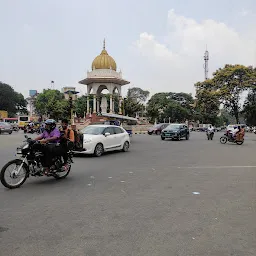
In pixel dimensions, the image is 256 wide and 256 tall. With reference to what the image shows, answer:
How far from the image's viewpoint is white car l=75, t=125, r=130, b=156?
1172 centimetres

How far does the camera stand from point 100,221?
13.1 feet

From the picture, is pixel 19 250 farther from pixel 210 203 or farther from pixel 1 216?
pixel 210 203

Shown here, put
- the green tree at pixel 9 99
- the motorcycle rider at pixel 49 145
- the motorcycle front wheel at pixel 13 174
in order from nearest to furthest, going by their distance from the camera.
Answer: the motorcycle front wheel at pixel 13 174
the motorcycle rider at pixel 49 145
the green tree at pixel 9 99

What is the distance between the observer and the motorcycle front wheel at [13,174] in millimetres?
5961

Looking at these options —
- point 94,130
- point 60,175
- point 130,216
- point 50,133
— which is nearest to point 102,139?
point 94,130

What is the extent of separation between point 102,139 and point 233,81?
3540 centimetres

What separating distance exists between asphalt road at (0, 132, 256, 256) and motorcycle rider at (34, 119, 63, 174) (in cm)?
52

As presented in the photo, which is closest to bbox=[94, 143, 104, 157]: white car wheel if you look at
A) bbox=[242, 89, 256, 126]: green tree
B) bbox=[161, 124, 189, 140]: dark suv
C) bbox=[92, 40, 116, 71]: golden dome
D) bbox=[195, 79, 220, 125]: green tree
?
bbox=[161, 124, 189, 140]: dark suv

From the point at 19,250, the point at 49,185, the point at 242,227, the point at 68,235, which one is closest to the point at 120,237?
the point at 68,235

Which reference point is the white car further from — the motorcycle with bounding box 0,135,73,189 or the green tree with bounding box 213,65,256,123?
the green tree with bounding box 213,65,256,123

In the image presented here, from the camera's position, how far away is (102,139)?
12.4 metres

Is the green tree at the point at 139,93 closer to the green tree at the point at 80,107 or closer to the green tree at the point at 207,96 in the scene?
the green tree at the point at 80,107

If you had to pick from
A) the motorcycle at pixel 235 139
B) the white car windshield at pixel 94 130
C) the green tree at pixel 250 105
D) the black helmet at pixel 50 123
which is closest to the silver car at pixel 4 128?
the white car windshield at pixel 94 130

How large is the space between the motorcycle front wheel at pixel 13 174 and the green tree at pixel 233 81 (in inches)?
1585
